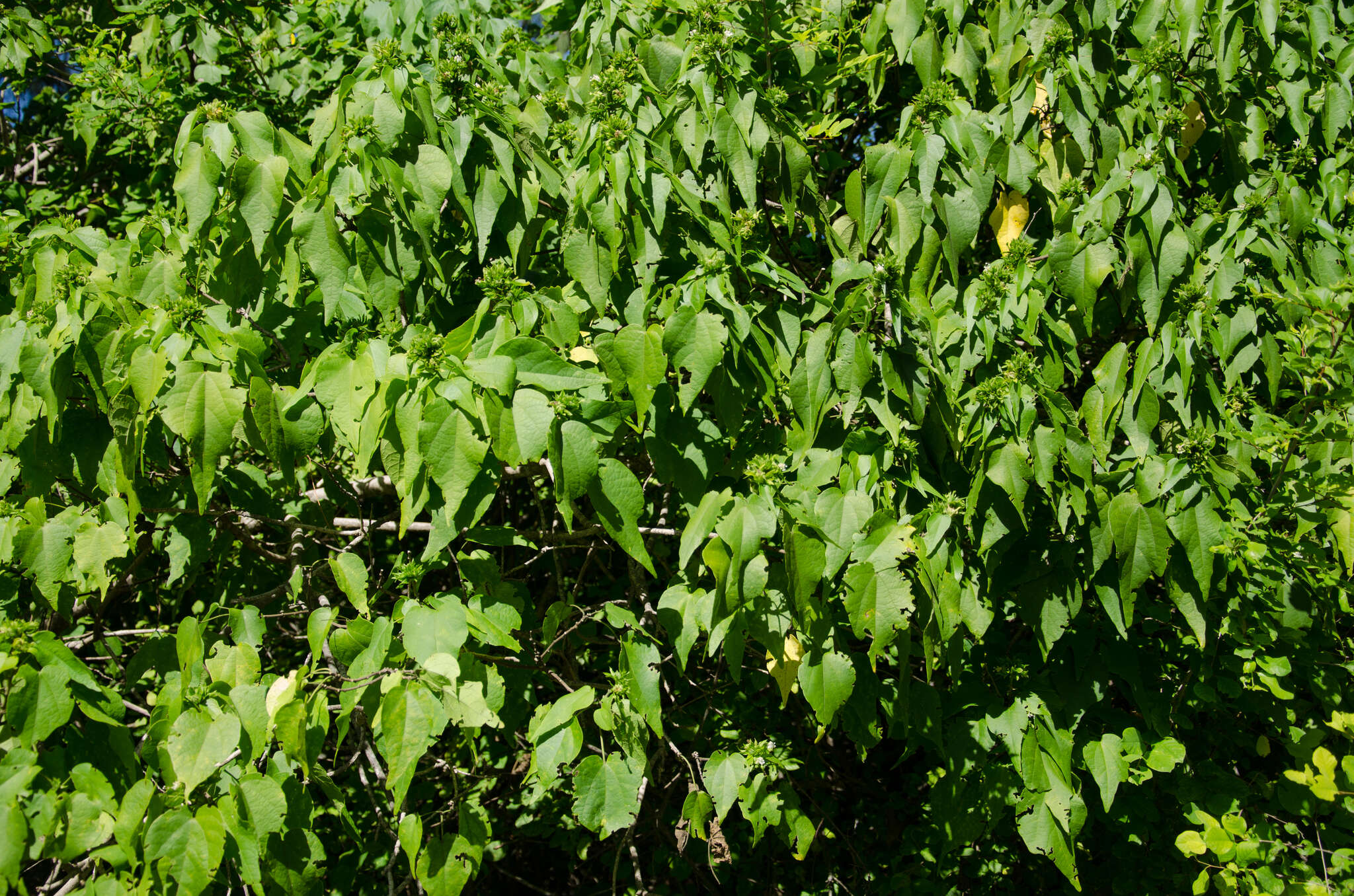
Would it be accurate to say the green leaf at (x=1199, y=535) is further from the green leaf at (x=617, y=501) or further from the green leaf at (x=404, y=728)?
the green leaf at (x=404, y=728)

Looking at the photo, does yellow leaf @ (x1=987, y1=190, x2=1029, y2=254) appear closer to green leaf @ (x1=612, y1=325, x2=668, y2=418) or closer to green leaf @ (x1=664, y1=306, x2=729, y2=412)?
green leaf @ (x1=664, y1=306, x2=729, y2=412)

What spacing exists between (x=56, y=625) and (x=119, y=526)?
2.86ft

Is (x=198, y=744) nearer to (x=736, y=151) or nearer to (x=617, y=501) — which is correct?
(x=617, y=501)

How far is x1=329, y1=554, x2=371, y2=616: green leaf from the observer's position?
2.12 m

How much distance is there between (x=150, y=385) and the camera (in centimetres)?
185

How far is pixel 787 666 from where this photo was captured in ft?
7.23

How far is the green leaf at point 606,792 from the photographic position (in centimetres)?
206

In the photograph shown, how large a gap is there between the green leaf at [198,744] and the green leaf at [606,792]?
74 cm

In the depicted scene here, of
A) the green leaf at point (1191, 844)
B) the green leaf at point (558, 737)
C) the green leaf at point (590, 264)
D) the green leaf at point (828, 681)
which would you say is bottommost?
the green leaf at point (1191, 844)

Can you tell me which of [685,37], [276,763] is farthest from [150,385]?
[685,37]

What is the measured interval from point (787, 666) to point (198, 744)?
1.30m

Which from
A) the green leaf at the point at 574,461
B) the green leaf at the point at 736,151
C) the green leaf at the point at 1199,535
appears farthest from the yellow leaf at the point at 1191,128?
the green leaf at the point at 574,461

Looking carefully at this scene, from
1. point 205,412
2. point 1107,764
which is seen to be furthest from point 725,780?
point 205,412

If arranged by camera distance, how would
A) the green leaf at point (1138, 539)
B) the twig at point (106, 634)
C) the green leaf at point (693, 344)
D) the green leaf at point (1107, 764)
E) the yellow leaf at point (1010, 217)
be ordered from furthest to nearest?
the yellow leaf at point (1010, 217)
the twig at point (106, 634)
the green leaf at point (1107, 764)
the green leaf at point (1138, 539)
the green leaf at point (693, 344)
